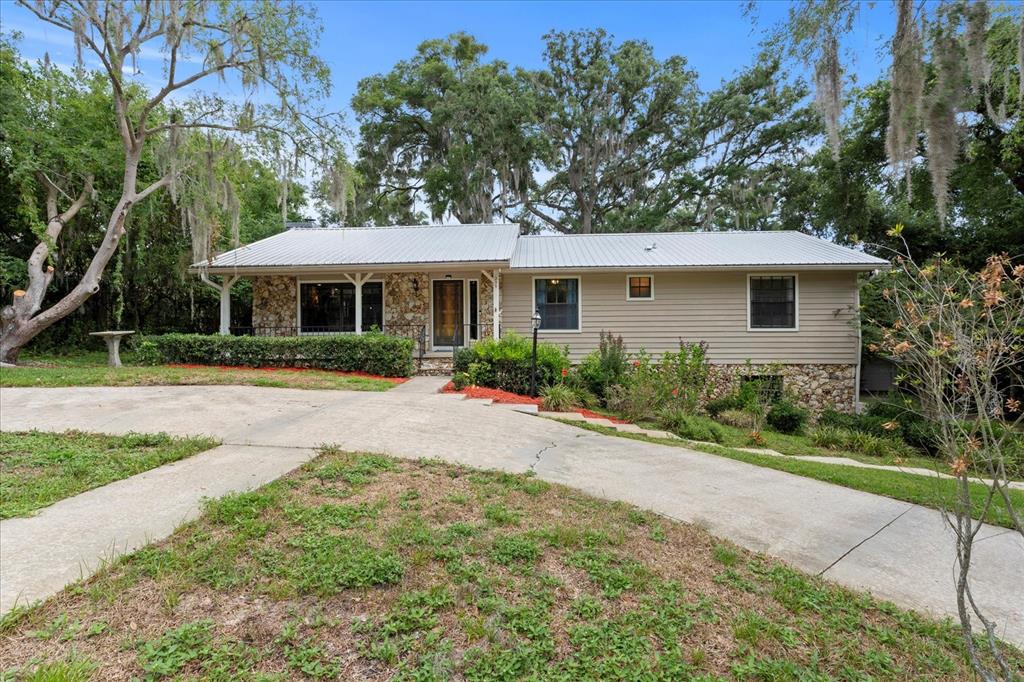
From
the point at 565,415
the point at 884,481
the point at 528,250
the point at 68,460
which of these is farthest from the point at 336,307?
the point at 884,481

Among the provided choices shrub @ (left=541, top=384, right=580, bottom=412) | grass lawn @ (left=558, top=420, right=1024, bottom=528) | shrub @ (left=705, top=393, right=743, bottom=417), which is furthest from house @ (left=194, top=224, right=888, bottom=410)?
grass lawn @ (left=558, top=420, right=1024, bottom=528)

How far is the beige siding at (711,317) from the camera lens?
11508mm

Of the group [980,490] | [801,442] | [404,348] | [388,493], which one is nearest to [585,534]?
[388,493]

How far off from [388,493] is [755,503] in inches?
117

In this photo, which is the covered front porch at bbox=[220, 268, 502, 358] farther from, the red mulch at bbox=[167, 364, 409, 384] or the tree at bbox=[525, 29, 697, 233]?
the tree at bbox=[525, 29, 697, 233]

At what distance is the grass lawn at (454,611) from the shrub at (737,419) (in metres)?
6.51

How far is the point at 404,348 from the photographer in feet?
34.2

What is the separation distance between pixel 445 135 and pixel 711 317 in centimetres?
1568

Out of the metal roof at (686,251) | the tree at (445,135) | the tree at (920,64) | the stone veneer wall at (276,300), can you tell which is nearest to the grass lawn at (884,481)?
the tree at (920,64)

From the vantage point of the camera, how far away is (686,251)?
12633mm

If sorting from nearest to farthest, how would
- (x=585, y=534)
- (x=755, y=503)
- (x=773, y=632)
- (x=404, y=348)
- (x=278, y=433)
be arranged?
(x=773, y=632) → (x=585, y=534) → (x=755, y=503) → (x=278, y=433) → (x=404, y=348)

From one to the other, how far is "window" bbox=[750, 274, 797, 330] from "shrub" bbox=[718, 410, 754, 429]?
11.3ft

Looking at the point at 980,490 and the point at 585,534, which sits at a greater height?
the point at 585,534

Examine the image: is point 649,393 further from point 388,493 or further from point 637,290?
point 388,493
